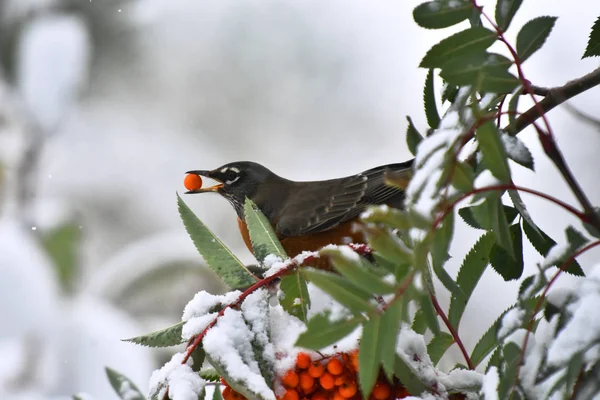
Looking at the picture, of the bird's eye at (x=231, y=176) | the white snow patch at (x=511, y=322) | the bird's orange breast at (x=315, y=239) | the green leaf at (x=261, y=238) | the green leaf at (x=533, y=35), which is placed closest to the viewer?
the white snow patch at (x=511, y=322)

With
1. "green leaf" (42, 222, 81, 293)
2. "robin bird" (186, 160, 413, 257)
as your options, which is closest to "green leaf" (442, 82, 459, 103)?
"green leaf" (42, 222, 81, 293)

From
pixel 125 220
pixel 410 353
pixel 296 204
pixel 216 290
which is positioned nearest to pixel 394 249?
pixel 410 353

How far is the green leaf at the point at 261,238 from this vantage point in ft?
2.43

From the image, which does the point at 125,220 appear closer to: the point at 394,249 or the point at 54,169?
the point at 54,169

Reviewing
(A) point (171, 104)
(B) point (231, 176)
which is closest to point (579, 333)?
(B) point (231, 176)

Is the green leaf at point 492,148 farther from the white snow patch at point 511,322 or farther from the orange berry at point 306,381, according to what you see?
the orange berry at point 306,381

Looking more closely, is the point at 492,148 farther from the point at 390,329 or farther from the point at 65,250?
the point at 65,250

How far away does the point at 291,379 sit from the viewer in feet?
1.98

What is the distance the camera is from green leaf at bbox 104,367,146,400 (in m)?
0.64

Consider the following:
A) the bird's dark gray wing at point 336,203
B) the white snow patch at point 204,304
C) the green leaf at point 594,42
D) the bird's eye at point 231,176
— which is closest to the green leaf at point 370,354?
the white snow patch at point 204,304

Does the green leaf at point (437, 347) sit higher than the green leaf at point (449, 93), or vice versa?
the green leaf at point (449, 93)

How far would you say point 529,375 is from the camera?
0.47m

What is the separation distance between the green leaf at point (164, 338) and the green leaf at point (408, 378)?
7.8 inches

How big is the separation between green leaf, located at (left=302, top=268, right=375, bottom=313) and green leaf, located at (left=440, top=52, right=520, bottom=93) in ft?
0.60
